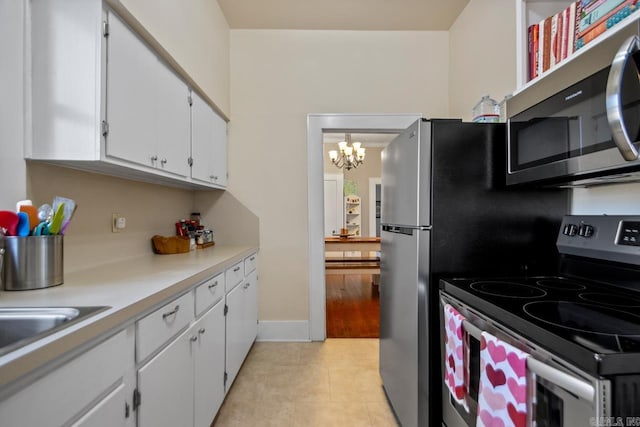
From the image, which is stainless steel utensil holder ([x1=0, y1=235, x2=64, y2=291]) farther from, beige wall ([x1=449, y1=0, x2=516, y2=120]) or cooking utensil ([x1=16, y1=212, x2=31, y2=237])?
beige wall ([x1=449, y1=0, x2=516, y2=120])

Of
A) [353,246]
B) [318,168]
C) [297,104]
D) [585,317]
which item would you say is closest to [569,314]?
[585,317]

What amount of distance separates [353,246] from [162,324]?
3428 millimetres

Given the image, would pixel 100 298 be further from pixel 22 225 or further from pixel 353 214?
pixel 353 214

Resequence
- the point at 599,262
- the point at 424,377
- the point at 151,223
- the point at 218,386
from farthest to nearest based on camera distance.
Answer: the point at 151,223 → the point at 218,386 → the point at 424,377 → the point at 599,262

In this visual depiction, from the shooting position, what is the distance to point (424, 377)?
142cm

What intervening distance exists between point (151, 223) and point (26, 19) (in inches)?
50.3

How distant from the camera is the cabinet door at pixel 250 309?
2396 millimetres

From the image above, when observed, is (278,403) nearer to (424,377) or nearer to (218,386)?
(218,386)

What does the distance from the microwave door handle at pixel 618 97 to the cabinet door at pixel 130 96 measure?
161 centimetres

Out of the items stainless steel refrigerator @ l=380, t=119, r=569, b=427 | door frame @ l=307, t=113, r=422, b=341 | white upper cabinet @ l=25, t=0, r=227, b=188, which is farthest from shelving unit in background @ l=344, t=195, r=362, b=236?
white upper cabinet @ l=25, t=0, r=227, b=188

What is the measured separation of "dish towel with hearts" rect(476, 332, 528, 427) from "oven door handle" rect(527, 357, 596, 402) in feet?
0.09

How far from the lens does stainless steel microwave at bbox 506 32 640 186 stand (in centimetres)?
72

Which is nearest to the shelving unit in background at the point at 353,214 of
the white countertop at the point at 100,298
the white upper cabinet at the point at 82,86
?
the white countertop at the point at 100,298

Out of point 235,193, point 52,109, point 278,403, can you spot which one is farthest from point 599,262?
point 235,193
